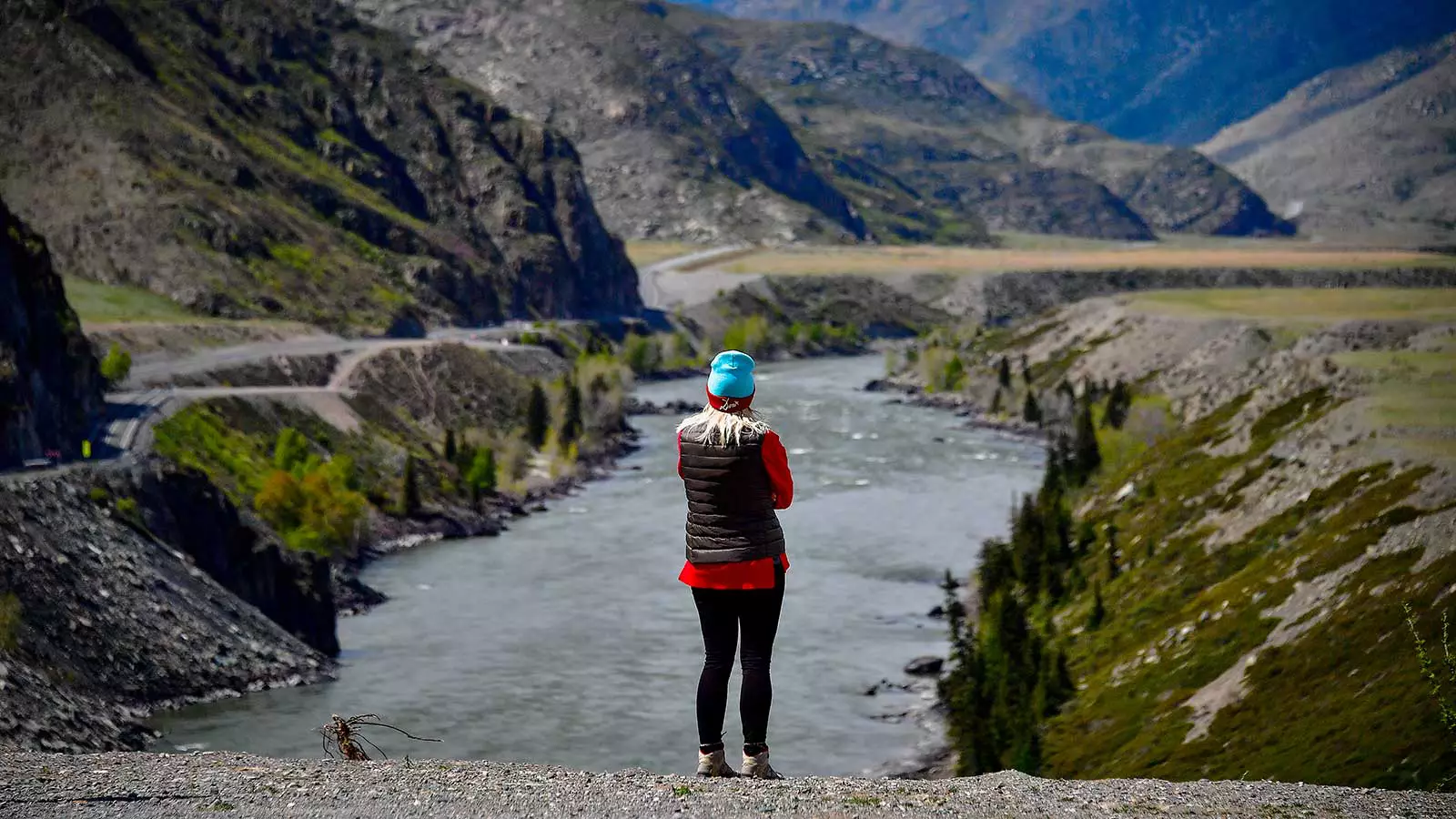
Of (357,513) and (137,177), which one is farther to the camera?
(137,177)

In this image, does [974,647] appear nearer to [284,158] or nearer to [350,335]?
[350,335]

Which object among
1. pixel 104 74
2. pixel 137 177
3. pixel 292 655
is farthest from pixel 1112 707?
pixel 104 74

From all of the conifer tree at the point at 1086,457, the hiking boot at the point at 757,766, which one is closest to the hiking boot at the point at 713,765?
the hiking boot at the point at 757,766

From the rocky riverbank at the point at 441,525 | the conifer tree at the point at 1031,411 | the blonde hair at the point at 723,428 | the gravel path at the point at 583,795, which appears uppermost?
the blonde hair at the point at 723,428

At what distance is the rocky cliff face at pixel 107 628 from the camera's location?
44.9 metres

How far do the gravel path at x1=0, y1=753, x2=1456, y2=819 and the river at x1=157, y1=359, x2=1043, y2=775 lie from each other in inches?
1259

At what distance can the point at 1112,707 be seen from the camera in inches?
2147

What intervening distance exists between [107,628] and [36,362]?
31397 mm

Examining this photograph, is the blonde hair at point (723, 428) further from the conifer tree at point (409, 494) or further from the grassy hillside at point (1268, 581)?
the conifer tree at point (409, 494)

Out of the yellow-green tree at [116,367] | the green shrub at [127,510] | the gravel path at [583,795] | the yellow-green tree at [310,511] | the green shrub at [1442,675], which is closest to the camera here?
the gravel path at [583,795]

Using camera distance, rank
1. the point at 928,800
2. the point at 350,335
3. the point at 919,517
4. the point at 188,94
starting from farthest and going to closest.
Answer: the point at 188,94 < the point at 350,335 < the point at 919,517 < the point at 928,800

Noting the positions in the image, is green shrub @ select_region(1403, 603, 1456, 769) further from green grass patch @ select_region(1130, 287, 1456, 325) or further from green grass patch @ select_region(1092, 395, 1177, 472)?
green grass patch @ select_region(1130, 287, 1456, 325)

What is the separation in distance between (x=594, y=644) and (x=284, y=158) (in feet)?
438

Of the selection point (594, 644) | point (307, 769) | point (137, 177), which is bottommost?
point (594, 644)
